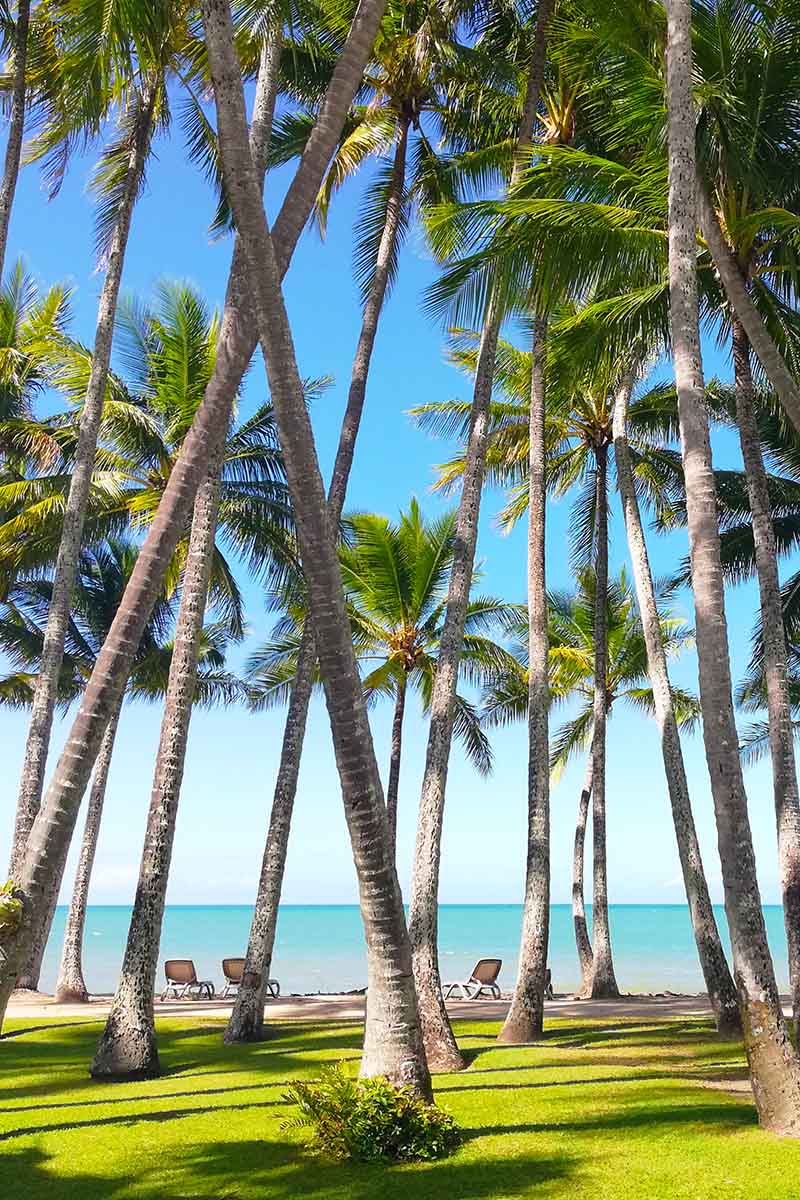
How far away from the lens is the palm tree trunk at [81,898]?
18.6 meters

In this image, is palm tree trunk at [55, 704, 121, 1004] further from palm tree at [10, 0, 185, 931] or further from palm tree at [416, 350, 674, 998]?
palm tree at [416, 350, 674, 998]

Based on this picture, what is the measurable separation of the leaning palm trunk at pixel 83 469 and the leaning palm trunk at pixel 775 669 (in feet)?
28.2

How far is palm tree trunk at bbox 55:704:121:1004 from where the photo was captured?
1864cm

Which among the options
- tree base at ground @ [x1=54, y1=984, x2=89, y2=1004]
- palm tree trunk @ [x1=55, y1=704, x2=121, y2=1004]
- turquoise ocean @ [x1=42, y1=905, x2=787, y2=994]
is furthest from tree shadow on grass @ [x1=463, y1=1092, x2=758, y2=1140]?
Answer: turquoise ocean @ [x1=42, y1=905, x2=787, y2=994]

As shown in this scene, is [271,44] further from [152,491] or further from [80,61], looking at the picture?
[152,491]

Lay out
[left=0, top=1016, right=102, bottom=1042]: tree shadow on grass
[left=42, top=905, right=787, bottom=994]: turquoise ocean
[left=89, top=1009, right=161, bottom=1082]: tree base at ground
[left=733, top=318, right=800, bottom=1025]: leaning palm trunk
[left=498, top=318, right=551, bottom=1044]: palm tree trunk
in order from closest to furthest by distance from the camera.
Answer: [left=89, top=1009, right=161, bottom=1082]: tree base at ground, [left=733, top=318, right=800, bottom=1025]: leaning palm trunk, [left=498, top=318, right=551, bottom=1044]: palm tree trunk, [left=0, top=1016, right=102, bottom=1042]: tree shadow on grass, [left=42, top=905, right=787, bottom=994]: turquoise ocean

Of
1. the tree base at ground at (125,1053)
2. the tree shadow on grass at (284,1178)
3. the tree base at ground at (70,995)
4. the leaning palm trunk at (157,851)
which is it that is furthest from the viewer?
the tree base at ground at (70,995)

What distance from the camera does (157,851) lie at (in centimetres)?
1060

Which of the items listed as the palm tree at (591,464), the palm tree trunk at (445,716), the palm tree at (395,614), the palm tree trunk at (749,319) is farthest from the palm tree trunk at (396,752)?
the palm tree trunk at (749,319)

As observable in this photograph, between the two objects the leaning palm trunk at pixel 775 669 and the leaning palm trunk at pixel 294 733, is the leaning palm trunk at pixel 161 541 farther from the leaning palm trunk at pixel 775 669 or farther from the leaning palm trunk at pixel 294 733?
the leaning palm trunk at pixel 775 669

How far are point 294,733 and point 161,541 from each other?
6.35 metres

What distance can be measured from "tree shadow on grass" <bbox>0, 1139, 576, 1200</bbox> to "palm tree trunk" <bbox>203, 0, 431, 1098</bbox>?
673 millimetres

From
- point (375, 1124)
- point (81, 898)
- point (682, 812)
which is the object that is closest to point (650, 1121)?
point (375, 1124)

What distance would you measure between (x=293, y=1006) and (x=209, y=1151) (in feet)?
38.4
